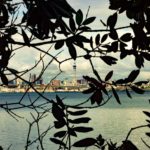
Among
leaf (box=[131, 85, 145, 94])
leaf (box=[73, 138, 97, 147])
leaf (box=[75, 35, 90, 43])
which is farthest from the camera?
leaf (box=[131, 85, 145, 94])

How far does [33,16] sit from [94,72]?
574mm

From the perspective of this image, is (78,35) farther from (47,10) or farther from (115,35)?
(47,10)

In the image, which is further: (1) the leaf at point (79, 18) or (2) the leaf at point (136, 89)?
(2) the leaf at point (136, 89)

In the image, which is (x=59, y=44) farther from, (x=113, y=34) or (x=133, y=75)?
(x=133, y=75)

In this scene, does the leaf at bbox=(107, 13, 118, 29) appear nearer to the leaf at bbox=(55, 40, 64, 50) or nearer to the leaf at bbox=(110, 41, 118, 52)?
the leaf at bbox=(110, 41, 118, 52)

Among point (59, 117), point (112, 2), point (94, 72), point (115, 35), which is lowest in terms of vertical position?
point (59, 117)

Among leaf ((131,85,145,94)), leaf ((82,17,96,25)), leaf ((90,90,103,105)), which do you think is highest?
leaf ((82,17,96,25))

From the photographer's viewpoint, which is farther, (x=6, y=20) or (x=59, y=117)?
(x=6, y=20)

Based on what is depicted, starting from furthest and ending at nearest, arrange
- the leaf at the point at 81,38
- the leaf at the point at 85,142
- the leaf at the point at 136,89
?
the leaf at the point at 136,89
the leaf at the point at 81,38
the leaf at the point at 85,142

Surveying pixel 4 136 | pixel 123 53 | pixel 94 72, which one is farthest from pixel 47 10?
pixel 4 136

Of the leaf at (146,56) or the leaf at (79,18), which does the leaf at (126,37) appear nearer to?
the leaf at (146,56)

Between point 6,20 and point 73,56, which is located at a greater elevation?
point 6,20

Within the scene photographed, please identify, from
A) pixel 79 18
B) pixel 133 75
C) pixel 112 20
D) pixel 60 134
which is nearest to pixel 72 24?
pixel 79 18

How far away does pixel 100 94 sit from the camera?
8.34 ft
